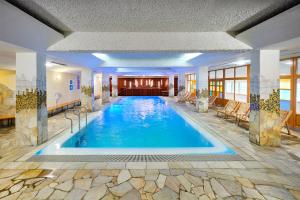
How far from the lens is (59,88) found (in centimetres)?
1260

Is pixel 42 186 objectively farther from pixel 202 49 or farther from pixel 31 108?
pixel 202 49

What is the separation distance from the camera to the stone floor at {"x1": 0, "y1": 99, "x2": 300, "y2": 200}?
2.89 m

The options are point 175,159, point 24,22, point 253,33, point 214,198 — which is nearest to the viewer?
point 214,198

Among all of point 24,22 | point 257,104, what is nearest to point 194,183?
point 257,104

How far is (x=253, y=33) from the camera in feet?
14.7

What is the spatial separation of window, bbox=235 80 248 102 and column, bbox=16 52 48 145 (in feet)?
35.5

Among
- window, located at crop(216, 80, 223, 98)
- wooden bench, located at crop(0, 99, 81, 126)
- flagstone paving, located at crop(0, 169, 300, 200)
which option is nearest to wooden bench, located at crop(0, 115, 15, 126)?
wooden bench, located at crop(0, 99, 81, 126)

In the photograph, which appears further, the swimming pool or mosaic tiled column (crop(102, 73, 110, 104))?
mosaic tiled column (crop(102, 73, 110, 104))

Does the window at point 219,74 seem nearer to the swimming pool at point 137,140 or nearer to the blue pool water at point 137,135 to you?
the swimming pool at point 137,140

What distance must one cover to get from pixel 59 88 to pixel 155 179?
1167 cm

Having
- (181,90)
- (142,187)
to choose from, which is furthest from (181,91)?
(142,187)

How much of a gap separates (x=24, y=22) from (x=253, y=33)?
5.39 m

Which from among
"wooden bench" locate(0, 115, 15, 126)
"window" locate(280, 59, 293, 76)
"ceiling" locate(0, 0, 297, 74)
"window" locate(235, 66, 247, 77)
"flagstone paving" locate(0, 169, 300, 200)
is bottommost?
"flagstone paving" locate(0, 169, 300, 200)

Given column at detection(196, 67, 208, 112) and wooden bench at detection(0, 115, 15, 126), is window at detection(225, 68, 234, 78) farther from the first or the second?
wooden bench at detection(0, 115, 15, 126)
